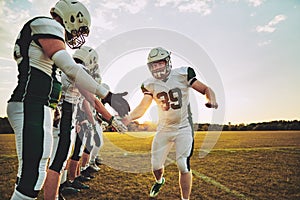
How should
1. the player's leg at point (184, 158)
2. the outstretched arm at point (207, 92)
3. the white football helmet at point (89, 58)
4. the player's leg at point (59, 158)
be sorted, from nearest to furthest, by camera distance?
the player's leg at point (59, 158) < the player's leg at point (184, 158) < the outstretched arm at point (207, 92) < the white football helmet at point (89, 58)

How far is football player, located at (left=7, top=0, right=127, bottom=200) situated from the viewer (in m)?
1.84

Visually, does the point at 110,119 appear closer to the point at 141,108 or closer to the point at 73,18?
the point at 73,18

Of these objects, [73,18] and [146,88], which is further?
[146,88]

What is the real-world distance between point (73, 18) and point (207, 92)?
212cm

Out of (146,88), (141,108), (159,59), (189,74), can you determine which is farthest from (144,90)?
(189,74)

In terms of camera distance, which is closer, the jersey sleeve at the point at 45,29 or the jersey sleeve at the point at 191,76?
the jersey sleeve at the point at 45,29

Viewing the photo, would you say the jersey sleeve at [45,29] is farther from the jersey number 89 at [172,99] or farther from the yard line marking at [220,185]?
the yard line marking at [220,185]

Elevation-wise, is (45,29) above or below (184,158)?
above

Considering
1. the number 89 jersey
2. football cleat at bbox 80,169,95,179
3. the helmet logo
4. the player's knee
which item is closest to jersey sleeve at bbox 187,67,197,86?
the number 89 jersey

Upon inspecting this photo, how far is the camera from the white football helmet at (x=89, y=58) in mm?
4504

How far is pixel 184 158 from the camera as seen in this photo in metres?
3.65

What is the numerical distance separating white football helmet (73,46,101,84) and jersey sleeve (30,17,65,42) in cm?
252

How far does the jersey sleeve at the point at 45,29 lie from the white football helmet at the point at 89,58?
252 centimetres

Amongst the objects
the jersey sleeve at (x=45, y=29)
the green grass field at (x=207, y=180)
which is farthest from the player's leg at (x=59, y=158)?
the jersey sleeve at (x=45, y=29)
